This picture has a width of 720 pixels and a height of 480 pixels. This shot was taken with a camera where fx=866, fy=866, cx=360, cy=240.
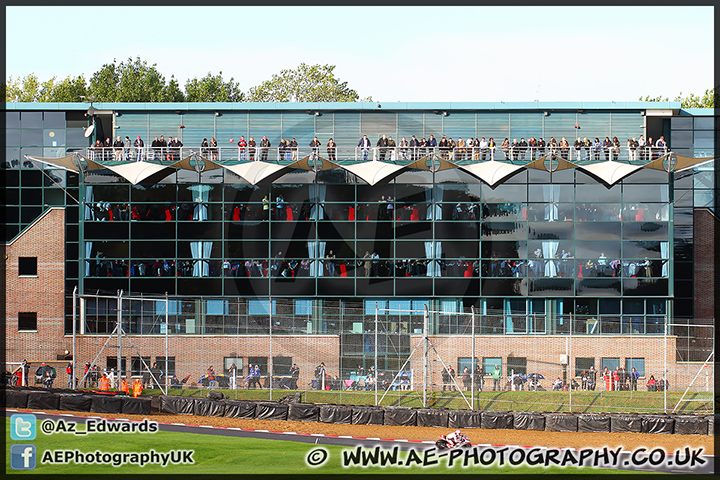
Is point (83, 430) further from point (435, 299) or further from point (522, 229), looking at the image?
point (522, 229)

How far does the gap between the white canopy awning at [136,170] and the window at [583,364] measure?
24.8 metres

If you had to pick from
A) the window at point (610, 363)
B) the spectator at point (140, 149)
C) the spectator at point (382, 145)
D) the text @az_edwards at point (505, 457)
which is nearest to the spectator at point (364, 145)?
the spectator at point (382, 145)

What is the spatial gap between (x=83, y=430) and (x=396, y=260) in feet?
76.4

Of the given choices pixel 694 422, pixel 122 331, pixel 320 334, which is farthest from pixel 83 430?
pixel 694 422

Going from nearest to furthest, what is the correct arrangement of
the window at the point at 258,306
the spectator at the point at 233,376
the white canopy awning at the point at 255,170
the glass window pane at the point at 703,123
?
1. the spectator at the point at 233,376
2. the white canopy awning at the point at 255,170
3. the window at the point at 258,306
4. the glass window pane at the point at 703,123

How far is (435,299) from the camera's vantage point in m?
50.1

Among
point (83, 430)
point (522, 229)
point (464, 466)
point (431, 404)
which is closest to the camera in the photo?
point (464, 466)

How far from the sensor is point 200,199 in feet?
165

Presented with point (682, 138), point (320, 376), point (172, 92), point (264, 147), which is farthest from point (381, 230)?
point (172, 92)

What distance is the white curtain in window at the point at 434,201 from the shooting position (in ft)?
163

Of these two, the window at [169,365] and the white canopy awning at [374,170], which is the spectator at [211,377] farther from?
the white canopy awning at [374,170]

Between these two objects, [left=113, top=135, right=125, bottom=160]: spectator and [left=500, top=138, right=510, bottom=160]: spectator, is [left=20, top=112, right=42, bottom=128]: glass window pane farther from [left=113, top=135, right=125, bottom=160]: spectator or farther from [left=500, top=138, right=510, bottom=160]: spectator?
[left=500, top=138, right=510, bottom=160]: spectator

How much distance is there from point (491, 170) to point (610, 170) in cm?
667

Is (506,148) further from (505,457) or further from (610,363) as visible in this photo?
(505,457)
